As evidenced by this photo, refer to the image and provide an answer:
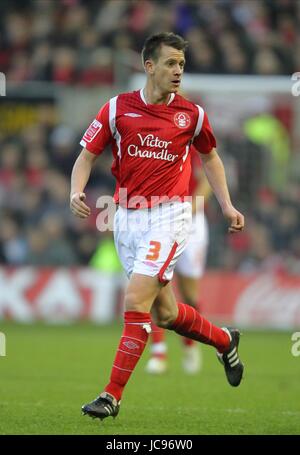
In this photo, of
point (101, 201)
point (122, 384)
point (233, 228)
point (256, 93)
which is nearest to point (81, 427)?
point (122, 384)

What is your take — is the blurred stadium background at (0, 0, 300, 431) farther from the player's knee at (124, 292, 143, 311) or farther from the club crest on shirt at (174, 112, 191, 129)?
the player's knee at (124, 292, 143, 311)

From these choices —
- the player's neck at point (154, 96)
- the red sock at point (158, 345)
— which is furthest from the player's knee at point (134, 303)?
the red sock at point (158, 345)

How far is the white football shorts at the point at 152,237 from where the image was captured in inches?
282

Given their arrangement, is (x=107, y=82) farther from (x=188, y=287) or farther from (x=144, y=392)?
(x=144, y=392)

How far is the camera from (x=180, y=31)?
1995 centimetres

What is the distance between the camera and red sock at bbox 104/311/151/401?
693 cm

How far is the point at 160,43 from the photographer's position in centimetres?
730

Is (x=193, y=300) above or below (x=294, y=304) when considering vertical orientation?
above

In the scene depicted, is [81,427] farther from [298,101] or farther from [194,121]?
[298,101]

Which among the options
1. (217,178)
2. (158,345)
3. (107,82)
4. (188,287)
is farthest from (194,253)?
(107,82)

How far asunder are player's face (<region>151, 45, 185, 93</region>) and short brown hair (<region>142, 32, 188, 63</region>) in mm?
27

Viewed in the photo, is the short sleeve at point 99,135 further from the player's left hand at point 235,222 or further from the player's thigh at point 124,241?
the player's left hand at point 235,222

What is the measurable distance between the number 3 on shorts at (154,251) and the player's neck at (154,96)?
93 cm

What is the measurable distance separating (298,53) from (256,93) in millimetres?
2431
